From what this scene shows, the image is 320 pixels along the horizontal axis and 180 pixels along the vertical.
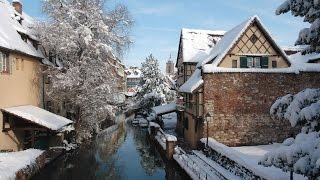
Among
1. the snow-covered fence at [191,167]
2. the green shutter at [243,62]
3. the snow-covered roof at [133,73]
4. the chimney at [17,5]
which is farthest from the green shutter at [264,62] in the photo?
the snow-covered roof at [133,73]

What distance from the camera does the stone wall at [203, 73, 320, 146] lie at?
86.3 ft

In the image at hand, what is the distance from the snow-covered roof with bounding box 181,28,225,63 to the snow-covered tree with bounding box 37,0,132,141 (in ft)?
22.0

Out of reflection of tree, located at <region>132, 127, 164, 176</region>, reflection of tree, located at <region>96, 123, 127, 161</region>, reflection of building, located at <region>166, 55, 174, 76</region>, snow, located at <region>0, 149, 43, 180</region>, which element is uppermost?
reflection of building, located at <region>166, 55, 174, 76</region>

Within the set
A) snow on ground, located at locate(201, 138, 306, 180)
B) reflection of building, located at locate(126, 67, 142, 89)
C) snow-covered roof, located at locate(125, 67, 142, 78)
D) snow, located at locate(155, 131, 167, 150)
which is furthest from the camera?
snow-covered roof, located at locate(125, 67, 142, 78)

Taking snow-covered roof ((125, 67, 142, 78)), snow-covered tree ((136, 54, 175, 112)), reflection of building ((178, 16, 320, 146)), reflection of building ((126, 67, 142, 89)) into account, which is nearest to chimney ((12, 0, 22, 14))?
reflection of building ((178, 16, 320, 146))

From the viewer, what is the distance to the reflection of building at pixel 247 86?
86.1 feet

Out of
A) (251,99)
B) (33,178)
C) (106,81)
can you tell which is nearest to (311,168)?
(33,178)

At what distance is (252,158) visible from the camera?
66.0ft

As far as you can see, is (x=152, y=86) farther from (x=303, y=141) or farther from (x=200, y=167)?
(x=303, y=141)

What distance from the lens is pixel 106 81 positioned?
101 feet

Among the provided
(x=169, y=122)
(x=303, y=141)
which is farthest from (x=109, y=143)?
(x=303, y=141)

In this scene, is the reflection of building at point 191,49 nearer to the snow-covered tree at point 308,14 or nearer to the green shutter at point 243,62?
the green shutter at point 243,62

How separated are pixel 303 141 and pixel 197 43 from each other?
95.5 feet

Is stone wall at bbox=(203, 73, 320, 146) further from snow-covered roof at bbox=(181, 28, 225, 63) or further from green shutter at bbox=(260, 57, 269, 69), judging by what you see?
snow-covered roof at bbox=(181, 28, 225, 63)
